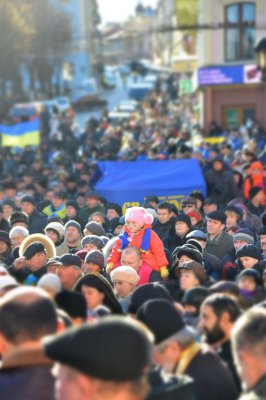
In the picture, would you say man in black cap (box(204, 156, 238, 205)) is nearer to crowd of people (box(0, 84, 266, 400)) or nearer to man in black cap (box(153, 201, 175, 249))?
crowd of people (box(0, 84, 266, 400))

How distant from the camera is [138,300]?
7480 millimetres

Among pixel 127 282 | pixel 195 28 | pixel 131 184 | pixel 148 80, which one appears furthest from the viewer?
pixel 148 80

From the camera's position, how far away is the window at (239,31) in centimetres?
4072

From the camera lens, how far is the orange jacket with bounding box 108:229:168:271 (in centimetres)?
1100

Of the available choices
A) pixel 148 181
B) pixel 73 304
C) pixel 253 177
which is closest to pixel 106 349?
pixel 73 304

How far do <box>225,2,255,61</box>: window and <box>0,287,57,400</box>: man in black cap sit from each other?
118 ft

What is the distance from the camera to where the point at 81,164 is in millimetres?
24375

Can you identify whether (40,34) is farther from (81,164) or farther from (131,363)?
(131,363)

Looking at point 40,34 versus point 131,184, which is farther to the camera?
point 40,34

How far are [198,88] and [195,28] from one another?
6.85 feet

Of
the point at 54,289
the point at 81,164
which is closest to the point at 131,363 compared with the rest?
the point at 54,289

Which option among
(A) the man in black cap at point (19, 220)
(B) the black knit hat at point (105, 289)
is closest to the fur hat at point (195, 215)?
(A) the man in black cap at point (19, 220)

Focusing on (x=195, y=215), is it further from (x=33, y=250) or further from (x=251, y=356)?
(x=251, y=356)

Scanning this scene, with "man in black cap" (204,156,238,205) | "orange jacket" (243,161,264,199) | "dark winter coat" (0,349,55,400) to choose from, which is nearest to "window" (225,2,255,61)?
"man in black cap" (204,156,238,205)
